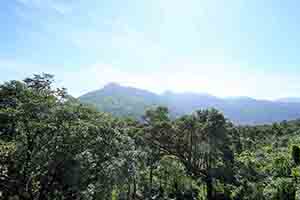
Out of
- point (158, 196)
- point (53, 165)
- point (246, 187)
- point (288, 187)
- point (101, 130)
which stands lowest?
point (158, 196)

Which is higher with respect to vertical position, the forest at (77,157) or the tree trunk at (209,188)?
the forest at (77,157)

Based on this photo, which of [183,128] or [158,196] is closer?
[158,196]

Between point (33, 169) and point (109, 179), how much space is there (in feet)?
10.4

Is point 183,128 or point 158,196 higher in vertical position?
point 183,128

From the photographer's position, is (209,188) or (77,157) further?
(209,188)

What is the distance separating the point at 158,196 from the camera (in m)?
22.8

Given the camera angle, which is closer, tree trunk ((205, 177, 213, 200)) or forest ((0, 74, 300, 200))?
forest ((0, 74, 300, 200))

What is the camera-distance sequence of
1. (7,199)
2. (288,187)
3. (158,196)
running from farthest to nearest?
1. (158,196)
2. (288,187)
3. (7,199)

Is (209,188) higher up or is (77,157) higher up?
(77,157)

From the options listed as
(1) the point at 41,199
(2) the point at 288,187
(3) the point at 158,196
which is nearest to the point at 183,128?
(3) the point at 158,196

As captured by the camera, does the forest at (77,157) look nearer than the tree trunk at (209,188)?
Yes

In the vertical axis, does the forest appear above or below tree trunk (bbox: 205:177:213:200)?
above

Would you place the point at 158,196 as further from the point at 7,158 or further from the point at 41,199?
the point at 7,158

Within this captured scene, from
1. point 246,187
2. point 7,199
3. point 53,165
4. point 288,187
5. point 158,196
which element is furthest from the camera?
point 158,196
